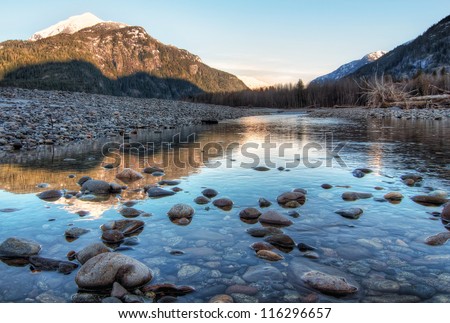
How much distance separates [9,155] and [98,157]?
2848 mm

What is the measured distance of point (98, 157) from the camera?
34.3 ft

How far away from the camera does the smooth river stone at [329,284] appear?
2.95 m

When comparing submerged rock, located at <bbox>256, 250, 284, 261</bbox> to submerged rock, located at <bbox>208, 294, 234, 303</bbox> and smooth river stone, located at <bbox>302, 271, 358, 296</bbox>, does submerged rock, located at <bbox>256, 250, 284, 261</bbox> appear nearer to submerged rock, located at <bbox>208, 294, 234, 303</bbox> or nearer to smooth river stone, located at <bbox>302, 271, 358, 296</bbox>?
smooth river stone, located at <bbox>302, 271, 358, 296</bbox>

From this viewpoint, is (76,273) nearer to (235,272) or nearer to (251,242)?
(235,272)

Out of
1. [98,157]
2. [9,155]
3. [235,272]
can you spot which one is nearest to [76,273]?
[235,272]

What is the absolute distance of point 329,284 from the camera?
300 cm

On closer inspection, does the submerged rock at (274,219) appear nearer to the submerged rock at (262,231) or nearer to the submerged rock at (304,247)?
the submerged rock at (262,231)

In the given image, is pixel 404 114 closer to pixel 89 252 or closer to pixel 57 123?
pixel 57 123

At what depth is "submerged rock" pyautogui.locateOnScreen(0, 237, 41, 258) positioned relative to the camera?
3.66m

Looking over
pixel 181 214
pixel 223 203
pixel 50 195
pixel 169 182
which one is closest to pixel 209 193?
pixel 223 203

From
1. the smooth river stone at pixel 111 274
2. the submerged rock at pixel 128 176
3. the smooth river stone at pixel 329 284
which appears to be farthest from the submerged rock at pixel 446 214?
the submerged rock at pixel 128 176

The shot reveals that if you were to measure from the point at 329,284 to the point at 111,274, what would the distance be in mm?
1921

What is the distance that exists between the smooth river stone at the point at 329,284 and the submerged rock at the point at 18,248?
283cm
